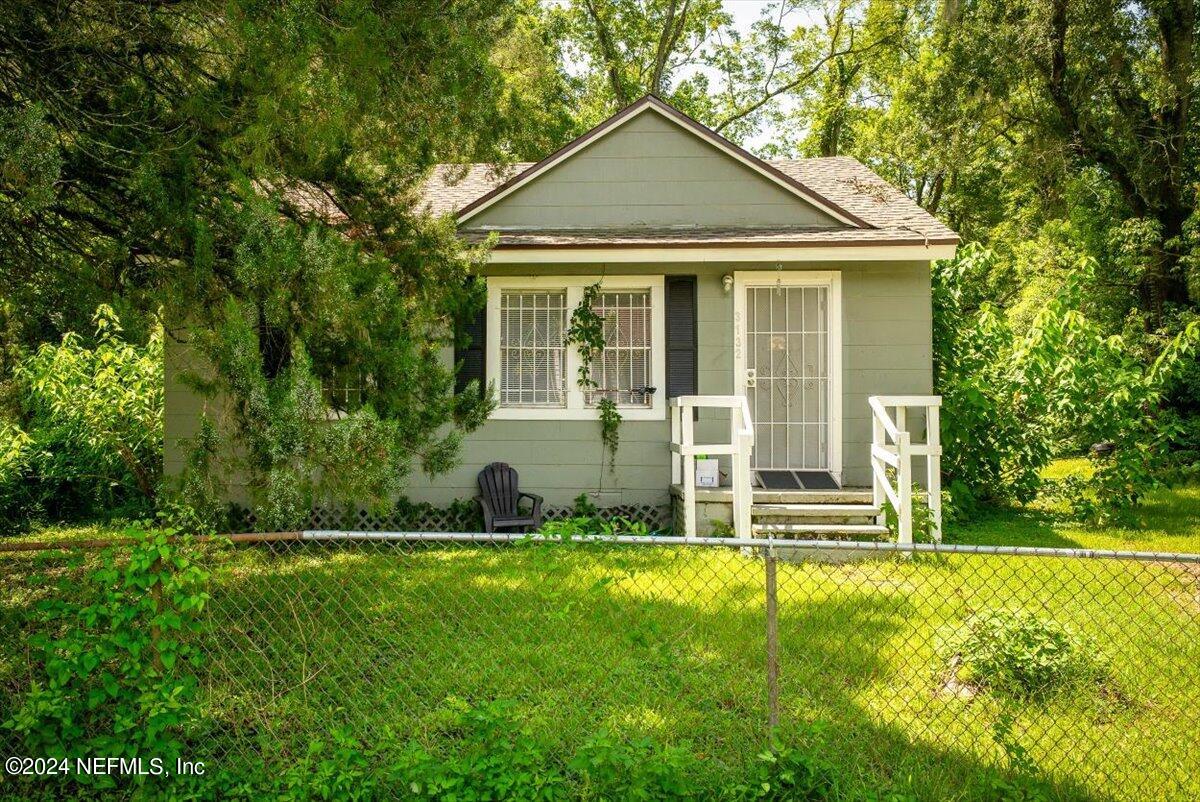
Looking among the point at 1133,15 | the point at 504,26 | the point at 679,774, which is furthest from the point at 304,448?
the point at 1133,15

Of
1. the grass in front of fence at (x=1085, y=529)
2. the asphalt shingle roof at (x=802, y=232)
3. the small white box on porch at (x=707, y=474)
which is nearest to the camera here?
the grass in front of fence at (x=1085, y=529)

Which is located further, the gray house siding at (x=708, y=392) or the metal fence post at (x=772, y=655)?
the gray house siding at (x=708, y=392)

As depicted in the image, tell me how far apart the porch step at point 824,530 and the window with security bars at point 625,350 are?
2141 mm

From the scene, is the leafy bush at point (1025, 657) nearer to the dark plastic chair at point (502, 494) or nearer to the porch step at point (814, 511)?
the porch step at point (814, 511)

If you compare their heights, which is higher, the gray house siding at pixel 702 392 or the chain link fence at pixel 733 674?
the gray house siding at pixel 702 392

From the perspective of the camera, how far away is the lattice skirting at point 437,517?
30.2 ft

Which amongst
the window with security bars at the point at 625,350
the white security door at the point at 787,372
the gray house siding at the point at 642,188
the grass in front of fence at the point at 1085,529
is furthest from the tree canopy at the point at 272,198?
the grass in front of fence at the point at 1085,529

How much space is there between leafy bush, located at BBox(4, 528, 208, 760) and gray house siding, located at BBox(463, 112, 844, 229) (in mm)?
6854

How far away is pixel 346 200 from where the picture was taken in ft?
17.4

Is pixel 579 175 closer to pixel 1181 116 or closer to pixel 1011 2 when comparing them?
pixel 1011 2

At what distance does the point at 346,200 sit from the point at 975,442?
24.8ft

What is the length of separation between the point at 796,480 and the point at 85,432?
29.6ft

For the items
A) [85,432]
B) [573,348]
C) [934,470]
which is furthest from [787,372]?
[85,432]

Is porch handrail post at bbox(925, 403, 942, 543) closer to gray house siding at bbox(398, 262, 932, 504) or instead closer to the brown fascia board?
gray house siding at bbox(398, 262, 932, 504)
